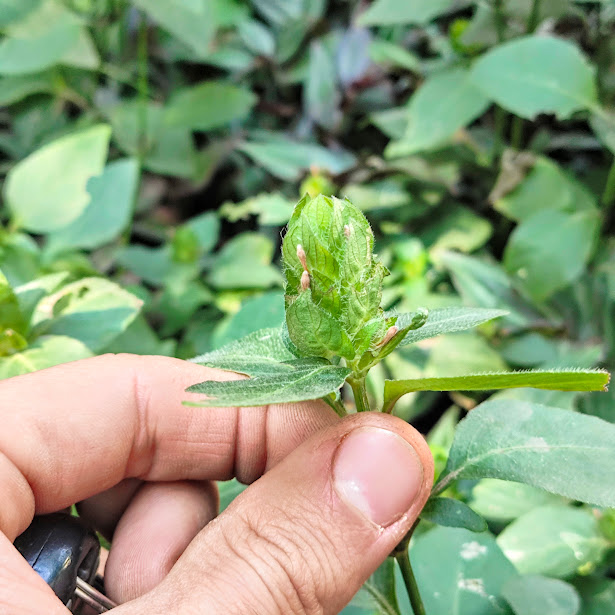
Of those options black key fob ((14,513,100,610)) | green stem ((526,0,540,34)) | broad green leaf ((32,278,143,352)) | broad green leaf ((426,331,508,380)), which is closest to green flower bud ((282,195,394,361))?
black key fob ((14,513,100,610))

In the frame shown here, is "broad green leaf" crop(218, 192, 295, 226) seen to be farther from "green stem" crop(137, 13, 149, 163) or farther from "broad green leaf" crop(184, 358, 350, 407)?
"broad green leaf" crop(184, 358, 350, 407)

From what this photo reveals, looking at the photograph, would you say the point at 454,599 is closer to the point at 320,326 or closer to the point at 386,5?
the point at 320,326

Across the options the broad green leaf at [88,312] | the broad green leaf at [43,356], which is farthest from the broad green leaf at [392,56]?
the broad green leaf at [43,356]

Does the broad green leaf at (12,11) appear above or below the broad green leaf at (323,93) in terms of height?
above

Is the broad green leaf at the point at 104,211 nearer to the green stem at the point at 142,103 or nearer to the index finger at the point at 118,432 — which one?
the green stem at the point at 142,103

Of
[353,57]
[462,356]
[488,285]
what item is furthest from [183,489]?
[353,57]

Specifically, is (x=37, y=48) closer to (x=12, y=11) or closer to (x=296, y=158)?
(x=12, y=11)
